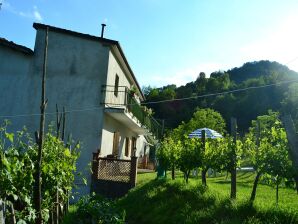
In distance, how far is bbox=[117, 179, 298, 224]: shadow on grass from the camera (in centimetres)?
635

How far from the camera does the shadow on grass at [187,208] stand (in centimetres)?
635

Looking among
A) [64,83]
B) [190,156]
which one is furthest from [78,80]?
[190,156]

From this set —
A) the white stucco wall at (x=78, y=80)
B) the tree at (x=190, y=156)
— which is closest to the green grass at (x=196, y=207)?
the tree at (x=190, y=156)

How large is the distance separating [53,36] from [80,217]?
10380 mm

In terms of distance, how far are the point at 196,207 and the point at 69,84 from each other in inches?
370

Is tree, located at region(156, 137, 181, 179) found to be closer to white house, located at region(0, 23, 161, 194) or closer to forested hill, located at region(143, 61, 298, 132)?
white house, located at region(0, 23, 161, 194)

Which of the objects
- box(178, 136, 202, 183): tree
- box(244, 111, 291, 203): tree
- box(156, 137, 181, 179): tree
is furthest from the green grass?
box(156, 137, 181, 179): tree

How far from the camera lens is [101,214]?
725cm

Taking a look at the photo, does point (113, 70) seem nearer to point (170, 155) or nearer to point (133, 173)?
point (170, 155)

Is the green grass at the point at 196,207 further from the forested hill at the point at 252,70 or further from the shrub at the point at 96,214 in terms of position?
the forested hill at the point at 252,70

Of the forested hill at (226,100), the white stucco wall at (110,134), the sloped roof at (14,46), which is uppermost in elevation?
the forested hill at (226,100)

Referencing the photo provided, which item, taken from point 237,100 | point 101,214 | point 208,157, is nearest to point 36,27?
point 208,157

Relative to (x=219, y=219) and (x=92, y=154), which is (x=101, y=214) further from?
(x=92, y=154)

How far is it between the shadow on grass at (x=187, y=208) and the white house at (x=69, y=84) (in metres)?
4.36
